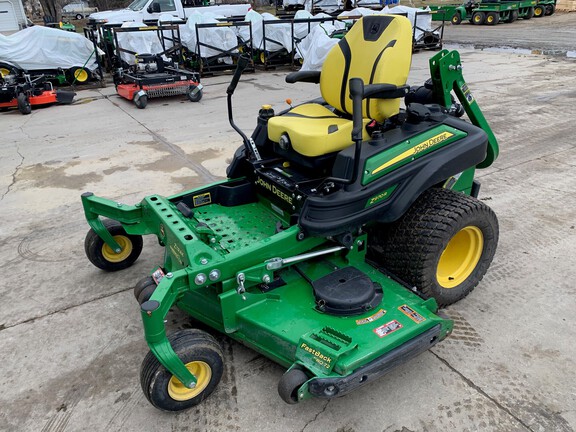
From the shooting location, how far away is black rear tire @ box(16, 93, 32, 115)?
26.2ft

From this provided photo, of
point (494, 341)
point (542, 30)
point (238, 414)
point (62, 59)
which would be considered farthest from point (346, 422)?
point (542, 30)

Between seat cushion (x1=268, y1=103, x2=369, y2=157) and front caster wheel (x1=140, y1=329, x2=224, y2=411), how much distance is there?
3.99 feet

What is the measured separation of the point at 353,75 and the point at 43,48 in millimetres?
9297

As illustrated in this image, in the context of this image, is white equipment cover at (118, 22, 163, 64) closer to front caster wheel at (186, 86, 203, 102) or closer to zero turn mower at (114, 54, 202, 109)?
zero turn mower at (114, 54, 202, 109)

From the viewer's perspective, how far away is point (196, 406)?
7.63 feet

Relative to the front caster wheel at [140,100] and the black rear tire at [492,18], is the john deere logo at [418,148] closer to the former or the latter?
the front caster wheel at [140,100]

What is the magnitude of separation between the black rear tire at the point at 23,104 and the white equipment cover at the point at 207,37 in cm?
469

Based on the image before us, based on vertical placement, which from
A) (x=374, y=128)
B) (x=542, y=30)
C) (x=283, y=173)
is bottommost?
(x=542, y=30)

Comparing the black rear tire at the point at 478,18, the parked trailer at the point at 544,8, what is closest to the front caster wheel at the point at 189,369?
the black rear tire at the point at 478,18

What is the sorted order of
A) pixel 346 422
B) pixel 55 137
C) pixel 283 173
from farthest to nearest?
1. pixel 55 137
2. pixel 283 173
3. pixel 346 422

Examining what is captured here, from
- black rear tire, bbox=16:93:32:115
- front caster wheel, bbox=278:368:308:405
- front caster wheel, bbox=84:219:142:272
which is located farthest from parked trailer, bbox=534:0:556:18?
front caster wheel, bbox=278:368:308:405

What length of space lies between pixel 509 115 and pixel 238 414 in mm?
6394

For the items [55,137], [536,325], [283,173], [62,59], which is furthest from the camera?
[62,59]

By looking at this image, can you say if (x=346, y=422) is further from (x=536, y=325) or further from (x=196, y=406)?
(x=536, y=325)
